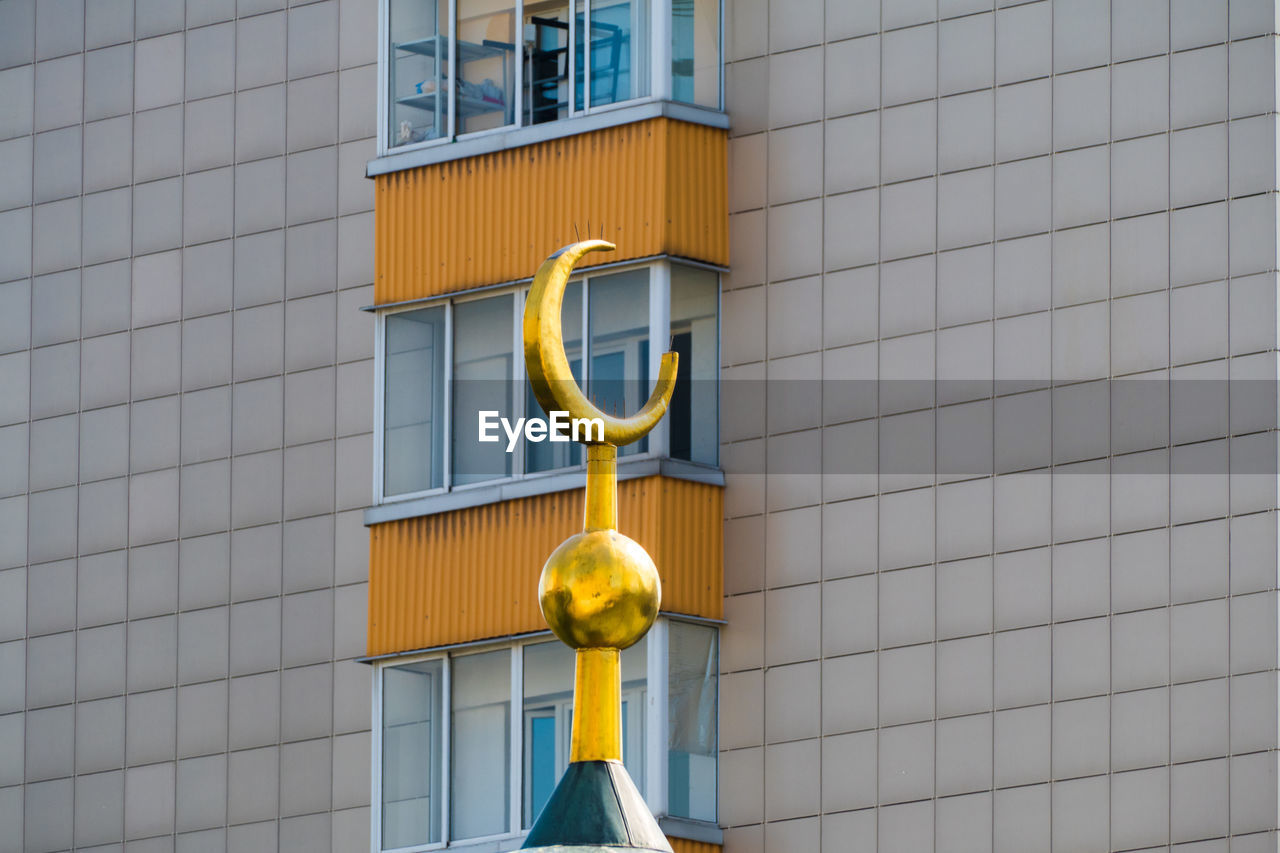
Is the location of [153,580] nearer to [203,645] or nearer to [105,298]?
[203,645]

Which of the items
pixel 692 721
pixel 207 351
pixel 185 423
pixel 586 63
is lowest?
pixel 692 721

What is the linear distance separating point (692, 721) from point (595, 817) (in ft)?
46.5

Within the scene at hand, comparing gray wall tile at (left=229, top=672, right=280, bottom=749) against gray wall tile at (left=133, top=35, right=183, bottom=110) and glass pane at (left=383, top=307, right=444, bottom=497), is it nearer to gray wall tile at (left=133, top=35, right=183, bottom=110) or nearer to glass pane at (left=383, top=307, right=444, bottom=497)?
glass pane at (left=383, top=307, right=444, bottom=497)

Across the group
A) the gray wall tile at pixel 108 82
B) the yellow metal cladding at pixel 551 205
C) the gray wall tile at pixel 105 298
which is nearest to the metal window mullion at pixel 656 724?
the yellow metal cladding at pixel 551 205

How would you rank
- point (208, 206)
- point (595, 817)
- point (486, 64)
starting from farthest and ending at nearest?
point (208, 206) → point (486, 64) → point (595, 817)

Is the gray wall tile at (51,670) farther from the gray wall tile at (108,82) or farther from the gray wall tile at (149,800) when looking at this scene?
the gray wall tile at (108,82)

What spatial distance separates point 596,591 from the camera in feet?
27.0

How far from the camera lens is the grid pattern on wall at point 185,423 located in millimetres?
25953

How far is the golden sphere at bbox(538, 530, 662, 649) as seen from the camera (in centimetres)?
823

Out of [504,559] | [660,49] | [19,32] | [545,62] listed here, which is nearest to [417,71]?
[545,62]

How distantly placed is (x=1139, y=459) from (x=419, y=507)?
5605 mm

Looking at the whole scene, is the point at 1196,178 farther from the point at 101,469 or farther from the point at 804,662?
the point at 101,469

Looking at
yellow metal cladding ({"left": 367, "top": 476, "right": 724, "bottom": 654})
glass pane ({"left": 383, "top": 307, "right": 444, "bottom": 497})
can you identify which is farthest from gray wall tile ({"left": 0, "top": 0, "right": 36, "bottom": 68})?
yellow metal cladding ({"left": 367, "top": 476, "right": 724, "bottom": 654})

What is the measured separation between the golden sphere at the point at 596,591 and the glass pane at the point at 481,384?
14.7m
